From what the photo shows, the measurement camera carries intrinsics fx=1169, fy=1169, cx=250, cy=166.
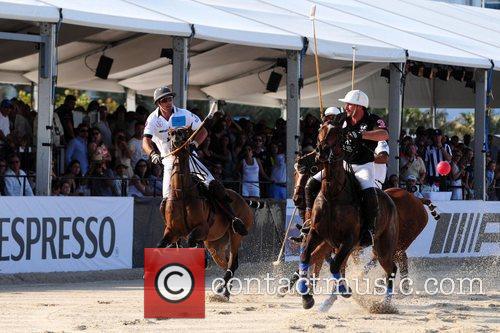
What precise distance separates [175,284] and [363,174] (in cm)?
250

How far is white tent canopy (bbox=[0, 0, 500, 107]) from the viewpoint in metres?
18.4

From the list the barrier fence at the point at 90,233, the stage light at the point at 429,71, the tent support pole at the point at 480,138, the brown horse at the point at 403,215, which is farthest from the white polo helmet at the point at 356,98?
the stage light at the point at 429,71

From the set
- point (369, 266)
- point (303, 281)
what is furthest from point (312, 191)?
point (369, 266)

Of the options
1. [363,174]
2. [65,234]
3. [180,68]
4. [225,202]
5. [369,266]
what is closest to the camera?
[363,174]

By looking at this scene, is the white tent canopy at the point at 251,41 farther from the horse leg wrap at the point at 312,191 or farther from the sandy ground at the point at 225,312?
the horse leg wrap at the point at 312,191

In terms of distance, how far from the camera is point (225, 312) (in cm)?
1256

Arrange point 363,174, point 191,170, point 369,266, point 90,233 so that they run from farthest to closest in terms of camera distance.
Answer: point 90,233 → point 369,266 → point 191,170 → point 363,174

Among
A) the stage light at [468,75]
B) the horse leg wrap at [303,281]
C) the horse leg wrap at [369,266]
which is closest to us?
the horse leg wrap at [303,281]

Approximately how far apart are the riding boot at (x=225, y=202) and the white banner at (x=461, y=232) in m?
8.44

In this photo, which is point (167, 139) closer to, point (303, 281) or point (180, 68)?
point (303, 281)

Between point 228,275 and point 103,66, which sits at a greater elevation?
point 103,66

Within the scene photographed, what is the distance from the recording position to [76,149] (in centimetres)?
1883

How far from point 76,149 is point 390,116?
22.1 ft

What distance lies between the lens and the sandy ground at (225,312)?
11.3 m
